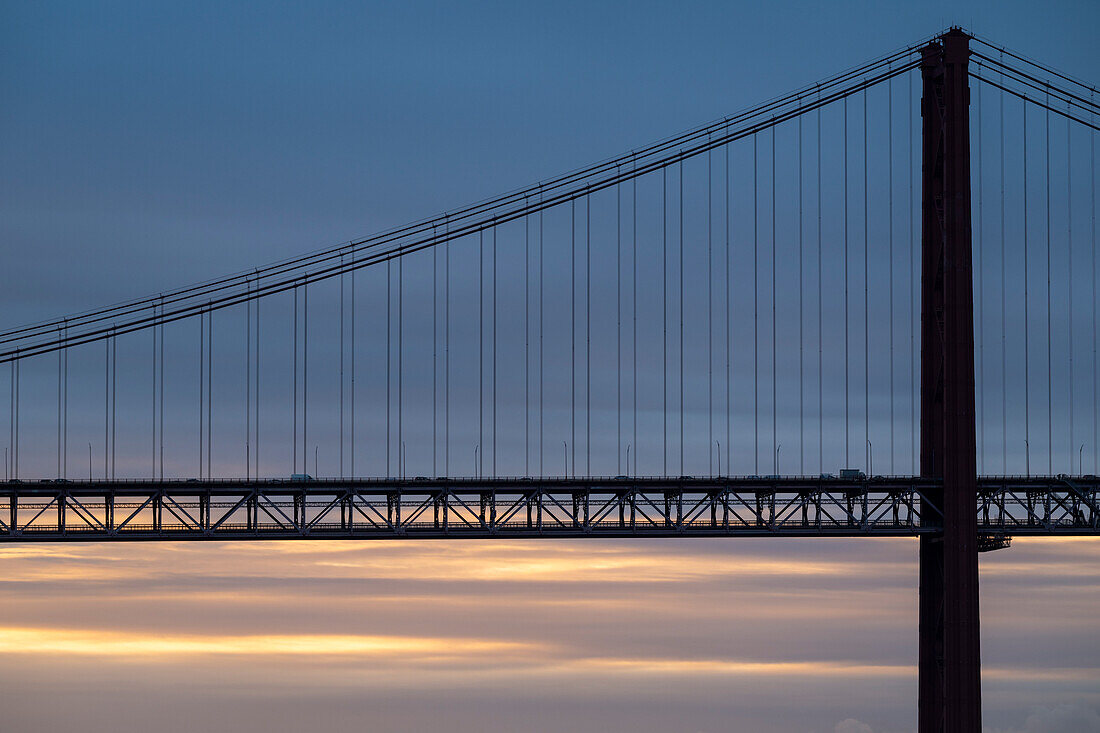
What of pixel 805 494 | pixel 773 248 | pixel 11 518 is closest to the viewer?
pixel 11 518

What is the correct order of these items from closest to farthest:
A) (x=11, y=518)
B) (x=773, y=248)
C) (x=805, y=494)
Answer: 1. (x=11, y=518)
2. (x=805, y=494)
3. (x=773, y=248)

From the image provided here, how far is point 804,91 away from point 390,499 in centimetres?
3854

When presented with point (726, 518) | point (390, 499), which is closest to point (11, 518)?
point (390, 499)

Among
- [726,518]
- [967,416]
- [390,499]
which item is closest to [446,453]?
[390,499]

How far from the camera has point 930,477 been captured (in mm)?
94688

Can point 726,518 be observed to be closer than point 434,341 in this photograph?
Yes

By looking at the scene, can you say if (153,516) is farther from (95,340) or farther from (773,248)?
(773,248)

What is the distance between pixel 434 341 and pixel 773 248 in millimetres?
22840

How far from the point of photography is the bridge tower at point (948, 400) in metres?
91.2

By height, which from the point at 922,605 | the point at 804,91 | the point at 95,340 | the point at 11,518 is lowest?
the point at 922,605

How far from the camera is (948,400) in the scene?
306 feet

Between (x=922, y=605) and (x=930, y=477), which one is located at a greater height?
(x=930, y=477)

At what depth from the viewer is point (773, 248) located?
10412 centimetres

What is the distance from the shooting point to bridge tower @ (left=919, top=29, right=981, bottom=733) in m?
91.2
